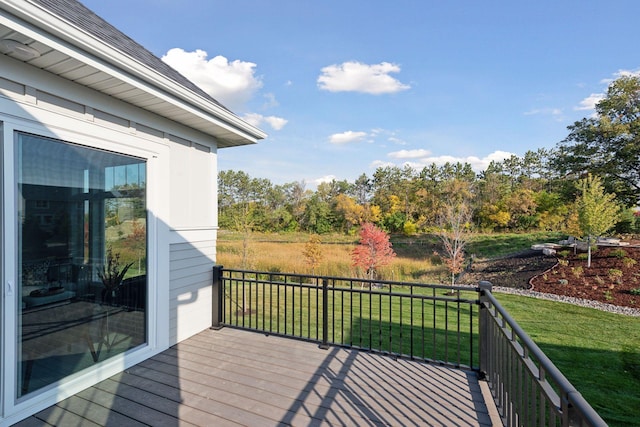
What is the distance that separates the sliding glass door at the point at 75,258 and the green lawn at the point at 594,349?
4.78 meters

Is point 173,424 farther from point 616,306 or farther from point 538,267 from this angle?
point 538,267

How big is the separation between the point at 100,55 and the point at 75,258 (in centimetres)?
156

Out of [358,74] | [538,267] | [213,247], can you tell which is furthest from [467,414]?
[358,74]

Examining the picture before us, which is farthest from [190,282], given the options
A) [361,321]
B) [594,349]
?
[594,349]

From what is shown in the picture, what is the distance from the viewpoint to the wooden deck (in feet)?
6.98

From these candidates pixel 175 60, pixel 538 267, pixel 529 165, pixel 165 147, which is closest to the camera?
pixel 165 147

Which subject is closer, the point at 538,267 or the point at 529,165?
the point at 538,267

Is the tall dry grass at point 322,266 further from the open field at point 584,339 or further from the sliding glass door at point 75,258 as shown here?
the sliding glass door at point 75,258

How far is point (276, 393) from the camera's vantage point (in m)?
2.46

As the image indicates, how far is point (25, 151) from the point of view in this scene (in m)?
2.17

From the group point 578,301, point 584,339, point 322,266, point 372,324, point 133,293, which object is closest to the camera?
point 133,293

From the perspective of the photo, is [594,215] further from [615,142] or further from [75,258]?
[75,258]

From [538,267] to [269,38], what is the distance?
11142mm

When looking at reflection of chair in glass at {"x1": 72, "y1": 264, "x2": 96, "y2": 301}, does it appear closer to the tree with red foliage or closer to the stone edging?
the tree with red foliage
